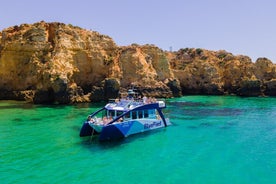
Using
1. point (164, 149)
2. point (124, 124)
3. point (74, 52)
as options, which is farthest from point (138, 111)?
point (74, 52)

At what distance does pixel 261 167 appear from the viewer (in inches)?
744

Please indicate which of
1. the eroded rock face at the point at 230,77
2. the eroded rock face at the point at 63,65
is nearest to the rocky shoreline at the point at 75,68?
the eroded rock face at the point at 63,65

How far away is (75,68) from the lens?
59.6 meters

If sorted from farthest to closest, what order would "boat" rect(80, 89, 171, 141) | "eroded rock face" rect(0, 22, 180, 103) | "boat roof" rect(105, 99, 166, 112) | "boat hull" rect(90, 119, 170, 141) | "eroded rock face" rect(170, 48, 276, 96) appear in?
1. "eroded rock face" rect(170, 48, 276, 96)
2. "eroded rock face" rect(0, 22, 180, 103)
3. "boat roof" rect(105, 99, 166, 112)
4. "boat" rect(80, 89, 171, 141)
5. "boat hull" rect(90, 119, 170, 141)

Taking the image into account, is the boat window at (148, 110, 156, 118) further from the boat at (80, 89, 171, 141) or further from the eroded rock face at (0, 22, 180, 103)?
the eroded rock face at (0, 22, 180, 103)

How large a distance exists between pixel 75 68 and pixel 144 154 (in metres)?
41.1

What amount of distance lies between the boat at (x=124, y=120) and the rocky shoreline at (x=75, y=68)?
25617mm

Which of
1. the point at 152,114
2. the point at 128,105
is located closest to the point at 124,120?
the point at 128,105

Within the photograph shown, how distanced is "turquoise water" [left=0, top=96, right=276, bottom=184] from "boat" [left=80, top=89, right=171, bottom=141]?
0.91 meters

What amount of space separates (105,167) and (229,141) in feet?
40.2

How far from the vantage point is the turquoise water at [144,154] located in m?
17.2

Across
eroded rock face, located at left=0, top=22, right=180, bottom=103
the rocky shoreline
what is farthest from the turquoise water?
the rocky shoreline

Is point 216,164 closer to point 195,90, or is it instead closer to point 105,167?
point 105,167

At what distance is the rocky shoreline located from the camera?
180 ft
